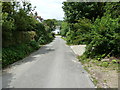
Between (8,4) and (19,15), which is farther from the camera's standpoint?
(19,15)

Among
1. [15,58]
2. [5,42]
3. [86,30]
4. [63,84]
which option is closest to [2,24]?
[5,42]

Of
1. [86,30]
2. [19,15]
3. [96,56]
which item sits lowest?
[96,56]

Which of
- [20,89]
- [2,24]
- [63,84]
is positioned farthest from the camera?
[2,24]

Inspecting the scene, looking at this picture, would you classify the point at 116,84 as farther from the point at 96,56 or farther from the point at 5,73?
the point at 5,73

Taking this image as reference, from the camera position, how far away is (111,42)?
257 inches

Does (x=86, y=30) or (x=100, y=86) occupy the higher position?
(x=86, y=30)

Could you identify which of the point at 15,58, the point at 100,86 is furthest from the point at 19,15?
the point at 100,86

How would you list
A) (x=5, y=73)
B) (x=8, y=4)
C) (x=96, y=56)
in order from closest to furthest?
(x=5, y=73) → (x=96, y=56) → (x=8, y=4)

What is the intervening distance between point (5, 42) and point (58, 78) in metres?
4.90

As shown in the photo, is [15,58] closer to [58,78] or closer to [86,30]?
[58,78]

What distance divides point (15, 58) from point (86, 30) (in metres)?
5.92

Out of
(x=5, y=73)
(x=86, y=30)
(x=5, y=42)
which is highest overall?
(x=86, y=30)

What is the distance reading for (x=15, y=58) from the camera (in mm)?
7137

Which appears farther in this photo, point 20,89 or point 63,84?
point 63,84
